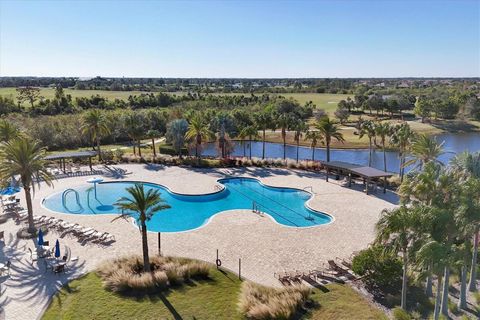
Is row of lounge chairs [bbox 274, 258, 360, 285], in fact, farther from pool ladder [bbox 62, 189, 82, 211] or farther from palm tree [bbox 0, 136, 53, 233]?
pool ladder [bbox 62, 189, 82, 211]

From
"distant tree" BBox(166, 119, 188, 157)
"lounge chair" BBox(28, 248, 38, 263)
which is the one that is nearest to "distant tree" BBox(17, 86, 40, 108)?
"distant tree" BBox(166, 119, 188, 157)

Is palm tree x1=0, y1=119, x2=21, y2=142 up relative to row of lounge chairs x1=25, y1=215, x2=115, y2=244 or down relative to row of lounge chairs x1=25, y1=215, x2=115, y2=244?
up

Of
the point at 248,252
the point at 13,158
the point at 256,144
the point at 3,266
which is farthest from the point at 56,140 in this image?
the point at 248,252

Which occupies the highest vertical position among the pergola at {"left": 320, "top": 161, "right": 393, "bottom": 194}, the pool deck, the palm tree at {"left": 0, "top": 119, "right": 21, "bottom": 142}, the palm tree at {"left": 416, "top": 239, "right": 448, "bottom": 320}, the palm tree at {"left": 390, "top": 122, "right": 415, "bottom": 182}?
the palm tree at {"left": 0, "top": 119, "right": 21, "bottom": 142}

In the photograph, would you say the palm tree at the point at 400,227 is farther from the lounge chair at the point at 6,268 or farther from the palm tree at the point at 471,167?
the lounge chair at the point at 6,268

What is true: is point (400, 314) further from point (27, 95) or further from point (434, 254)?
point (27, 95)

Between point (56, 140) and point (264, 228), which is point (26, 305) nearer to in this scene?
point (264, 228)

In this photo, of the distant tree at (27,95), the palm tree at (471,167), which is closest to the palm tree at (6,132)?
the palm tree at (471,167)
